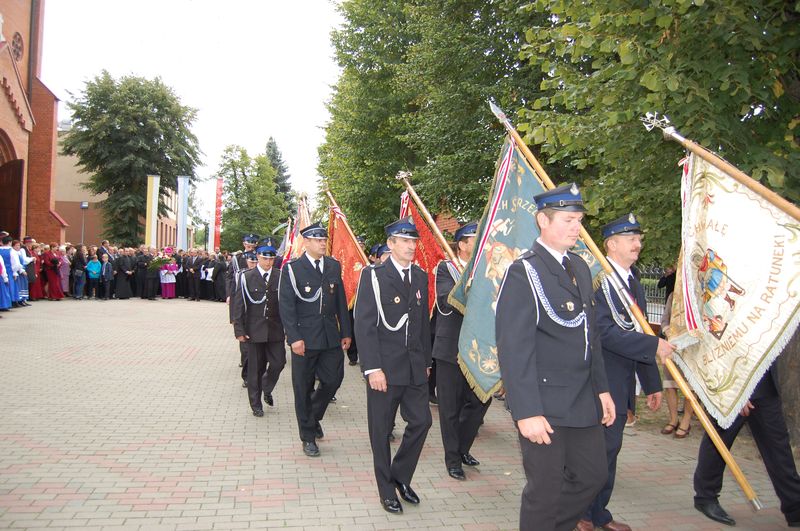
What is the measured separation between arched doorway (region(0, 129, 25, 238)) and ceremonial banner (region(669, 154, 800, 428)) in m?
27.9

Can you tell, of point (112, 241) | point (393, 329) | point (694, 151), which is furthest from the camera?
point (112, 241)

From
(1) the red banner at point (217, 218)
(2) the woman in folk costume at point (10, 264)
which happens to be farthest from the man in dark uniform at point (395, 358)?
(1) the red banner at point (217, 218)

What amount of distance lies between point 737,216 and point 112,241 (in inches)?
1953

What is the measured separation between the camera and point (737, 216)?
14.3 ft

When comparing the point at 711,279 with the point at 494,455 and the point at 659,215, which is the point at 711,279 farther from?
the point at 659,215

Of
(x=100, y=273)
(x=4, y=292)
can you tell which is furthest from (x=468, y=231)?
(x=100, y=273)

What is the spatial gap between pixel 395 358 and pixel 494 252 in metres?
1.26

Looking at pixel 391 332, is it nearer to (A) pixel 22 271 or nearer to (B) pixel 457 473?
(B) pixel 457 473

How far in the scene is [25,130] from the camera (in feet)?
98.2

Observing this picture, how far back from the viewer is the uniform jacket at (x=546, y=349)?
137 inches

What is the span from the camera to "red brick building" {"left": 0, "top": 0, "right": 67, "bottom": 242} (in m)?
26.8

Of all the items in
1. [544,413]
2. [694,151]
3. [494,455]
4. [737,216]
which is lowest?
[494,455]

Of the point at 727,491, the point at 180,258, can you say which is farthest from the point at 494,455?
the point at 180,258

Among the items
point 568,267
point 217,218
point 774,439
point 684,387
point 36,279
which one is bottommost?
point 774,439
